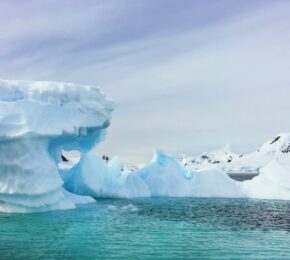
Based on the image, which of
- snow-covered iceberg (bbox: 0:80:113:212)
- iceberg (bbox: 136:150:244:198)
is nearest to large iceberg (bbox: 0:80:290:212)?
snow-covered iceberg (bbox: 0:80:113:212)

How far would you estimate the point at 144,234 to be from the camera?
1795 centimetres

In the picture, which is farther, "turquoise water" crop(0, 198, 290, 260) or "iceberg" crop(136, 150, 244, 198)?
"iceberg" crop(136, 150, 244, 198)

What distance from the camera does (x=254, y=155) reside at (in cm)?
19938

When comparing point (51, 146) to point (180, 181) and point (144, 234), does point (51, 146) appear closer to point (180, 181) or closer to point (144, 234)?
point (144, 234)

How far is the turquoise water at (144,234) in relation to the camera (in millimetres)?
14750

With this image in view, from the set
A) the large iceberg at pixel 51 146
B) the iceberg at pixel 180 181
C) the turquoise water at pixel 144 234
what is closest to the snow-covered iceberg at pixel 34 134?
the large iceberg at pixel 51 146

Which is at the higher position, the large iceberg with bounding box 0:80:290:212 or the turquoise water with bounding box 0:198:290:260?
the large iceberg with bounding box 0:80:290:212

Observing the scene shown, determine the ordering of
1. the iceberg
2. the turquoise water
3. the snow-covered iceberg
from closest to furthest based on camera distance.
Result: the turquoise water
the snow-covered iceberg
the iceberg

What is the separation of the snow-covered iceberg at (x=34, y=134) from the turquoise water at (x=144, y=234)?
47.8 inches

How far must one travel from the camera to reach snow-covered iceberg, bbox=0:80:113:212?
78.5ft

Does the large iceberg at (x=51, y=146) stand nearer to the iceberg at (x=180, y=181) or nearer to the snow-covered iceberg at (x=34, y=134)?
the snow-covered iceberg at (x=34, y=134)

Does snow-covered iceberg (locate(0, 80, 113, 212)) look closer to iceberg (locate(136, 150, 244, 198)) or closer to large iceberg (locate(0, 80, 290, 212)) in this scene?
large iceberg (locate(0, 80, 290, 212))

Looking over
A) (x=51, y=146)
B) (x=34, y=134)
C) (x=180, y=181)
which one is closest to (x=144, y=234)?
(x=34, y=134)

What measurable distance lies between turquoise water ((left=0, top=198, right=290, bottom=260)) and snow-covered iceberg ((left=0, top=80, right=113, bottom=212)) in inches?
47.8
